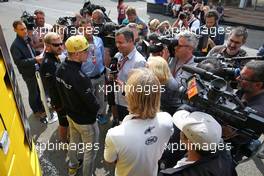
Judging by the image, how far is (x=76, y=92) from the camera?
9.48 feet

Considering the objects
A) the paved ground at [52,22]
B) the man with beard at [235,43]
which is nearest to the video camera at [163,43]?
the man with beard at [235,43]

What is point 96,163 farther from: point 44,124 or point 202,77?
point 202,77

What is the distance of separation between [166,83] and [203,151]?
122cm

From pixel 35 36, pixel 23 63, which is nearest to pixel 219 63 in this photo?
pixel 23 63

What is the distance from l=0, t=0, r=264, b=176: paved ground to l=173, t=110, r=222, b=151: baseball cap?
2.11 metres

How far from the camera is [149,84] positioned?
210 centimetres

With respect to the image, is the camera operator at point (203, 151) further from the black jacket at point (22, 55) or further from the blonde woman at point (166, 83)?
the black jacket at point (22, 55)

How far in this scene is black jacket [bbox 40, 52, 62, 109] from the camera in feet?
11.4

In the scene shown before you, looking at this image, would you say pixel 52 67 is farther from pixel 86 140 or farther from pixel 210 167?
pixel 210 167

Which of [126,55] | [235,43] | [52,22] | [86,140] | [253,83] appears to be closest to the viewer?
[253,83]

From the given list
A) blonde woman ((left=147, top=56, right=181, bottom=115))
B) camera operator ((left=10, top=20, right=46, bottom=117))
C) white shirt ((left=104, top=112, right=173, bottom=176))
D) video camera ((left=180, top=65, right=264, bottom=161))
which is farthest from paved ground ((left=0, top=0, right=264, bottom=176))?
video camera ((left=180, top=65, right=264, bottom=161))

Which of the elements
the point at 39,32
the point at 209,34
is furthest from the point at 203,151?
the point at 39,32

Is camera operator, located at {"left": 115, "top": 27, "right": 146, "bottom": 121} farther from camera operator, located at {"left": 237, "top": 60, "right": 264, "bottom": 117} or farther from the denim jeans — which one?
camera operator, located at {"left": 237, "top": 60, "right": 264, "bottom": 117}

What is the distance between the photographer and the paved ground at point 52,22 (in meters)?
3.69
